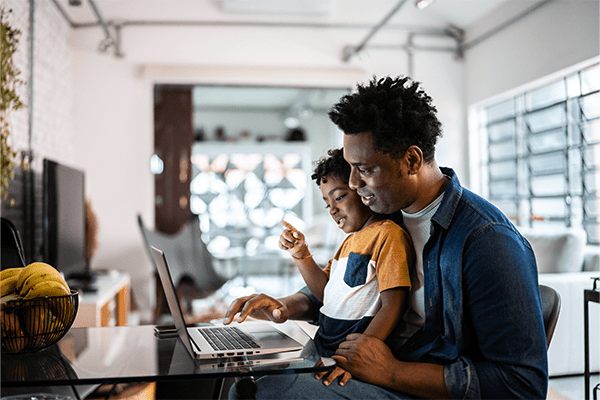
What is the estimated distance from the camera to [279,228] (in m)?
8.40

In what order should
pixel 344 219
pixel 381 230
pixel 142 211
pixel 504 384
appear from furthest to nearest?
pixel 142 211 < pixel 344 219 < pixel 381 230 < pixel 504 384

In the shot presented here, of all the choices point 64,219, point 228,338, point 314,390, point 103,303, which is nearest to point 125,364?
point 228,338

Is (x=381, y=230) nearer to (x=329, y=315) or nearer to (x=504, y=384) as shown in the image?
(x=329, y=315)

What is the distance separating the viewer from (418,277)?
50.3 inches

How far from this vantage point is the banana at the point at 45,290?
3.67ft

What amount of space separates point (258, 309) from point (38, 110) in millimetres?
3049

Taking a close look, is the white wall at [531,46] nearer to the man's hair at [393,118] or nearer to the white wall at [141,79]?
the white wall at [141,79]

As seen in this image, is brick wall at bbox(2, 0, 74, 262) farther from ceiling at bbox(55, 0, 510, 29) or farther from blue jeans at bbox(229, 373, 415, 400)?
blue jeans at bbox(229, 373, 415, 400)

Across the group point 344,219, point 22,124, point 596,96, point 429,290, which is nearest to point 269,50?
point 22,124

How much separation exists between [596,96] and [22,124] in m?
4.09

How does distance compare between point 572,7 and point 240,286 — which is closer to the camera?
point 572,7

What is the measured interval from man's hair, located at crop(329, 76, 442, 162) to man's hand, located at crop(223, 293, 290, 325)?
20.0 inches

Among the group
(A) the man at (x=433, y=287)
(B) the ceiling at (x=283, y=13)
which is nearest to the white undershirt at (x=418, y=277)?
(A) the man at (x=433, y=287)

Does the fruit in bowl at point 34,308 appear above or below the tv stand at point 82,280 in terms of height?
above
